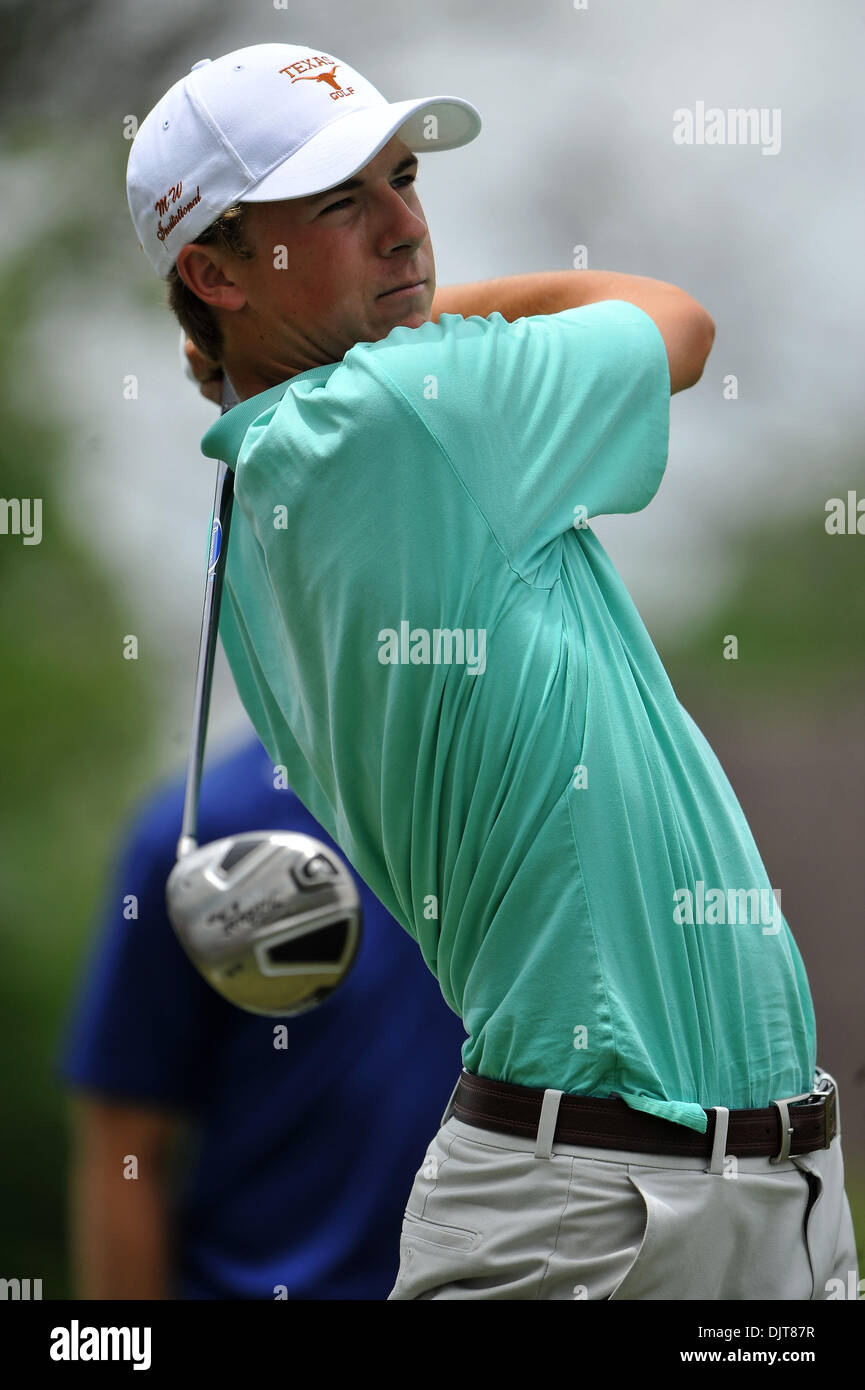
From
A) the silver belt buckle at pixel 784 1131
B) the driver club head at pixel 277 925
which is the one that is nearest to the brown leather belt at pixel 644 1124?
the silver belt buckle at pixel 784 1131

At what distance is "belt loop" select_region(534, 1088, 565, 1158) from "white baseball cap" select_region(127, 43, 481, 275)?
78 centimetres

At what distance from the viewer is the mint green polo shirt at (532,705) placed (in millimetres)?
1258

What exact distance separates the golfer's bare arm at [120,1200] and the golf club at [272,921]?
0.73 m

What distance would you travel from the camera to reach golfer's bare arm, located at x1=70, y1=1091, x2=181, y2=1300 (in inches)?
75.5

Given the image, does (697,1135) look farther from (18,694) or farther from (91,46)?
(91,46)

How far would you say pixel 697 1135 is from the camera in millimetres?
1236

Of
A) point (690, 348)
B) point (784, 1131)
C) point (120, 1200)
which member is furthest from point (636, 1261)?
point (120, 1200)

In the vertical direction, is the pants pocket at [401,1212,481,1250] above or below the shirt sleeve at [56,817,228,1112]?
below

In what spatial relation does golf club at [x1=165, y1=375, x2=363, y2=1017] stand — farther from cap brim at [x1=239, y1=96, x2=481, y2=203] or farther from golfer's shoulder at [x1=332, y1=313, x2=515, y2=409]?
cap brim at [x1=239, y1=96, x2=481, y2=203]

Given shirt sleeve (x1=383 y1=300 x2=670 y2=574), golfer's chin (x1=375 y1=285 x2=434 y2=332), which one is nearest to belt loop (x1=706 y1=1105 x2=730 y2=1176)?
shirt sleeve (x1=383 y1=300 x2=670 y2=574)

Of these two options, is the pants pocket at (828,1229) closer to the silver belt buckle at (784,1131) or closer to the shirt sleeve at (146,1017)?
the silver belt buckle at (784,1131)

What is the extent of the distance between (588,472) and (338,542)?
222 mm

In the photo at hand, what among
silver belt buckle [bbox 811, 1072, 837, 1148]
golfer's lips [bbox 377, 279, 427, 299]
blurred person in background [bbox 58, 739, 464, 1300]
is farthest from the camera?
blurred person in background [bbox 58, 739, 464, 1300]
